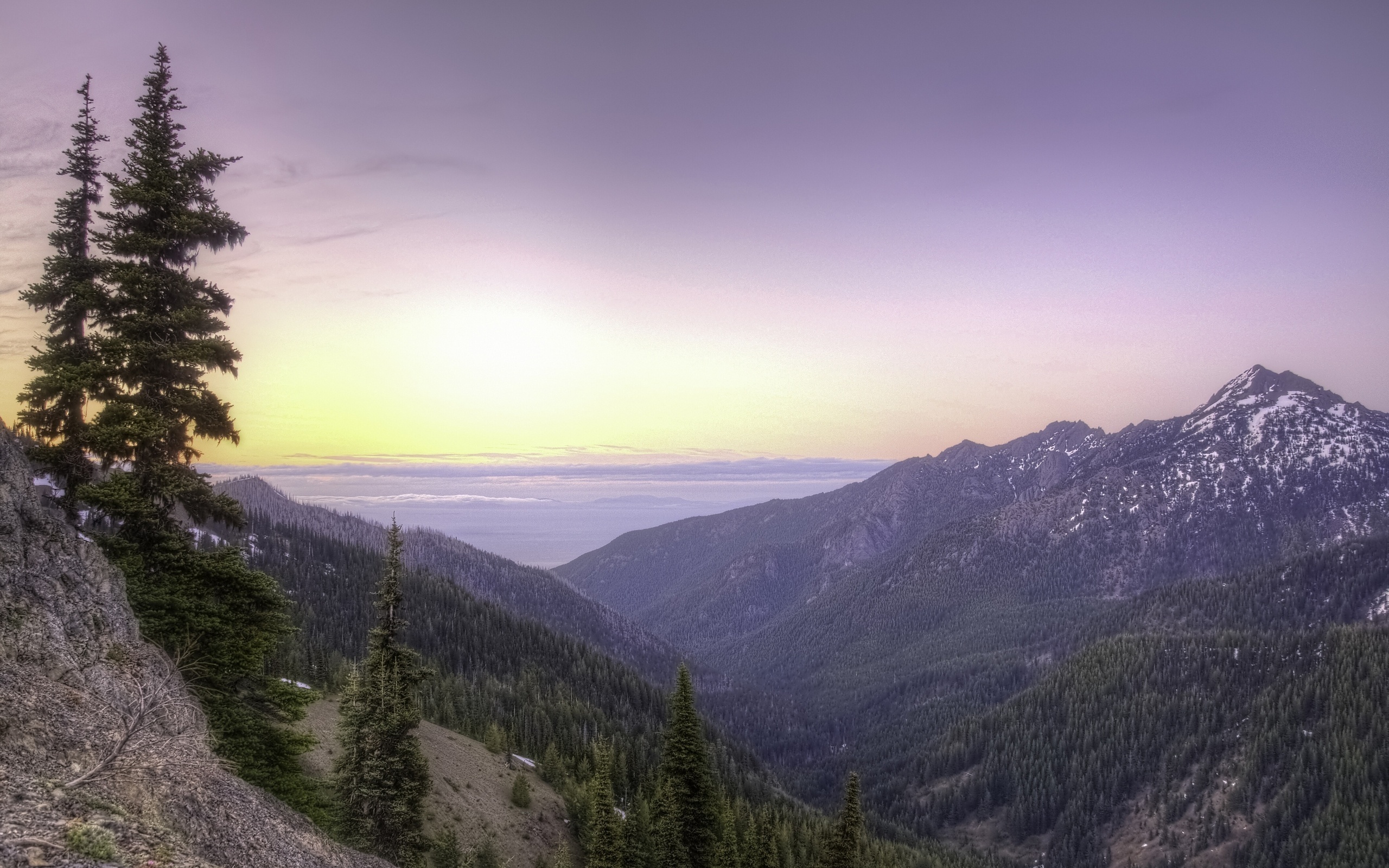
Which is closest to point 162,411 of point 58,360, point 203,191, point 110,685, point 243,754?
point 58,360

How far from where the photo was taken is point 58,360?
21.2m

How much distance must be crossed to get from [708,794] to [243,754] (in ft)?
95.3

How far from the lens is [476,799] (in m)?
57.4

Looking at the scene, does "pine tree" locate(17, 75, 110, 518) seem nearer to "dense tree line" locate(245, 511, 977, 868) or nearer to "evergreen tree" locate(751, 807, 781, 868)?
"dense tree line" locate(245, 511, 977, 868)

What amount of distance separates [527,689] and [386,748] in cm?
10887

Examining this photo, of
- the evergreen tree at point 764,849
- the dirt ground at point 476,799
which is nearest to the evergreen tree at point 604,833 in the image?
the dirt ground at point 476,799

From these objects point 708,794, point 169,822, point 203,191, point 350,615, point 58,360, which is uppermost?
point 203,191

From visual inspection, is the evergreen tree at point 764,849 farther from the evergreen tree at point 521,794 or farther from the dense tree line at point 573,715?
the evergreen tree at point 521,794

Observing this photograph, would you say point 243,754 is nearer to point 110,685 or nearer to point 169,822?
point 110,685

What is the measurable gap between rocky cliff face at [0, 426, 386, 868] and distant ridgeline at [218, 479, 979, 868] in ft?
105

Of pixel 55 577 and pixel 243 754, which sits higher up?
pixel 55 577

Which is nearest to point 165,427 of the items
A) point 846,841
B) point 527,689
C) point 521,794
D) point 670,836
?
point 670,836

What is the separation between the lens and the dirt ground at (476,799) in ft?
166

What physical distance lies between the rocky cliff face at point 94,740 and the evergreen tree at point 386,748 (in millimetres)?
9359
